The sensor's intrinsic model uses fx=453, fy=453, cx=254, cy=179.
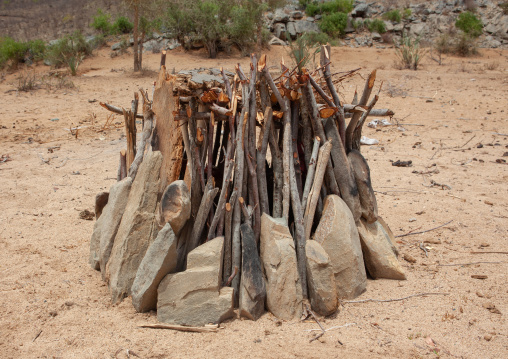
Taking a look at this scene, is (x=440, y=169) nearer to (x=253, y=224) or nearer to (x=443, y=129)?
(x=443, y=129)

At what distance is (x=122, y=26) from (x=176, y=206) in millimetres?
16092

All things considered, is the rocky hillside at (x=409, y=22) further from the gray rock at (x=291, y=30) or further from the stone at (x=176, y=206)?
the stone at (x=176, y=206)

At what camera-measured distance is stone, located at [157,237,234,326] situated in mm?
2648

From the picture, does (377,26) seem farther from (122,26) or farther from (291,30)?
(122,26)

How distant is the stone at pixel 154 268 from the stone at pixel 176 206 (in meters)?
0.05

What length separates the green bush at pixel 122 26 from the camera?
55.1 feet

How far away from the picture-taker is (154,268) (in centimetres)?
269

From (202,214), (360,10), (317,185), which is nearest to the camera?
(202,214)

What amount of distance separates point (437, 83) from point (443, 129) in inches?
123

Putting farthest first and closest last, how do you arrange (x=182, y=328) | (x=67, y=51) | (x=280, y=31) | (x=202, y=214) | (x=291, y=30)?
(x=291, y=30)
(x=280, y=31)
(x=67, y=51)
(x=202, y=214)
(x=182, y=328)

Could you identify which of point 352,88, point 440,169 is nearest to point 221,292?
point 440,169

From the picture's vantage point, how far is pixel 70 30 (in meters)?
18.7

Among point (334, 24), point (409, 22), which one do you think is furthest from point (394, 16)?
point (334, 24)

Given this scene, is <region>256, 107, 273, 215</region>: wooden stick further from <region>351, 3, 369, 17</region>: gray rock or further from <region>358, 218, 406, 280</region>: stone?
<region>351, 3, 369, 17</region>: gray rock
